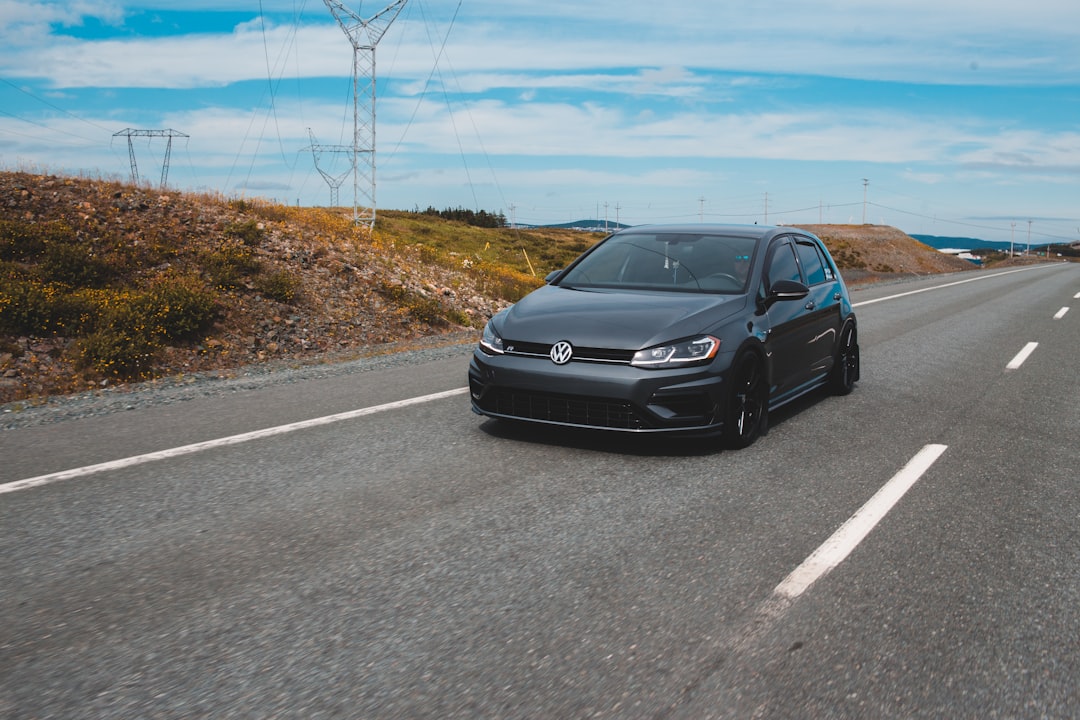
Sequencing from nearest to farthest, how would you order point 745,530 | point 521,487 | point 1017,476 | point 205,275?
point 745,530, point 521,487, point 1017,476, point 205,275

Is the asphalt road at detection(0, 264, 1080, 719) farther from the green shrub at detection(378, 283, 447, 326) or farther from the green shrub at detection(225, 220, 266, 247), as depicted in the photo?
the green shrub at detection(225, 220, 266, 247)

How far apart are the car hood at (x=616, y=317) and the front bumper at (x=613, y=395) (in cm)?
19

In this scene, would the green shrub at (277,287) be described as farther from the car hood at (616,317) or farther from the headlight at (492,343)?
the headlight at (492,343)

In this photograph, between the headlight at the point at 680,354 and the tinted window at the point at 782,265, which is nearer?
the headlight at the point at 680,354

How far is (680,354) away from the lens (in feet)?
19.0

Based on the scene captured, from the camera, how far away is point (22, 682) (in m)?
2.84

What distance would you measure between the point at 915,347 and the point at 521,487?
8.99 meters

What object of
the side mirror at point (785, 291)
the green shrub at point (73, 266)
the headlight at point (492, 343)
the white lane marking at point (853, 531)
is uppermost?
the side mirror at point (785, 291)

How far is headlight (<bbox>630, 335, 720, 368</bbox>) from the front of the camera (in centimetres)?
572

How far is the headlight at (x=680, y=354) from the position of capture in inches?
225

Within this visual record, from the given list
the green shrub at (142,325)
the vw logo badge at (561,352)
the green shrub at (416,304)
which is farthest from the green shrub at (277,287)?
the vw logo badge at (561,352)

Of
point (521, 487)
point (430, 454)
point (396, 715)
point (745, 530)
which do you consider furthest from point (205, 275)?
point (396, 715)

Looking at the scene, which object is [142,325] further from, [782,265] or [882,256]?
[882,256]

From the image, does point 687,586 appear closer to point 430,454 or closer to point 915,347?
point 430,454
